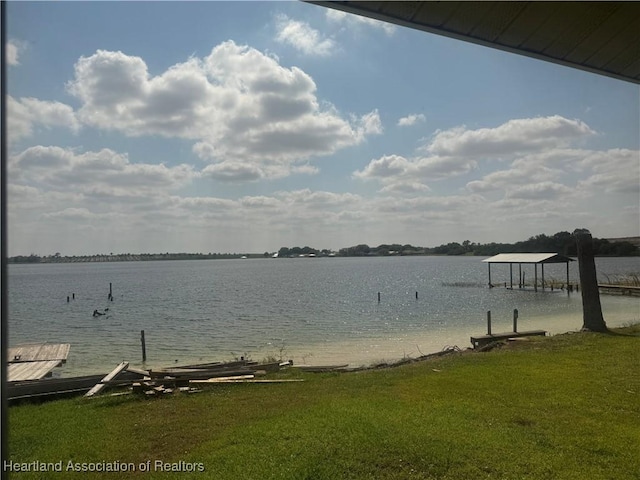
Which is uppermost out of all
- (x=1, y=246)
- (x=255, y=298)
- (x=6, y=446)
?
(x=1, y=246)

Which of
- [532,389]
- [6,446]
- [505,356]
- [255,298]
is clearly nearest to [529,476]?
[532,389]

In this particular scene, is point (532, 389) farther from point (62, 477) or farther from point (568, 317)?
point (568, 317)

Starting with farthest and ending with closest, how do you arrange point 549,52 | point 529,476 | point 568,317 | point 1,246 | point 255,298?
point 255,298
point 568,317
point 529,476
point 549,52
point 1,246

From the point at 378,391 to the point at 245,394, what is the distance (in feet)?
8.04

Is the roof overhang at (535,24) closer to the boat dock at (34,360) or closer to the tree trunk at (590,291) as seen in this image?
the boat dock at (34,360)

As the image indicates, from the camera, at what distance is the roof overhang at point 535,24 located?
106 inches

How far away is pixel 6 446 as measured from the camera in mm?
2117

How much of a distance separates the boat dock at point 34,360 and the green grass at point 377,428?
4.02 meters

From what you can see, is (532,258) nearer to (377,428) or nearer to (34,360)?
(34,360)

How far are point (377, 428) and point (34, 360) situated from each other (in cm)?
1327

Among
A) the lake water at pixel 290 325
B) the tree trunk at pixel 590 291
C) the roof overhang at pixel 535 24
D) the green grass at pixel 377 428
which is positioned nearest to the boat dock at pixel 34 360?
the lake water at pixel 290 325

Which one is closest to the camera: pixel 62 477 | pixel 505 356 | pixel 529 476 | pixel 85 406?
pixel 529 476

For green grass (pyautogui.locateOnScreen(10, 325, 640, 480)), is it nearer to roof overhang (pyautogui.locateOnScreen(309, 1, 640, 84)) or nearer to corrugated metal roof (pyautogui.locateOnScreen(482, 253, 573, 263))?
roof overhang (pyautogui.locateOnScreen(309, 1, 640, 84))

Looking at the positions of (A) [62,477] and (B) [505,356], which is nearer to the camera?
(A) [62,477]
